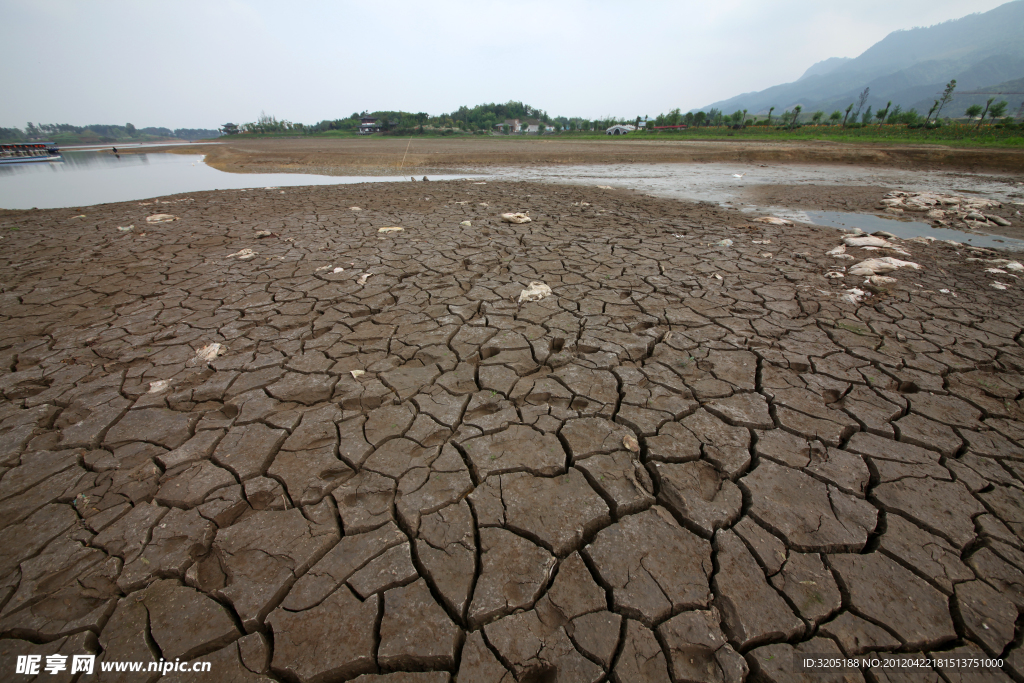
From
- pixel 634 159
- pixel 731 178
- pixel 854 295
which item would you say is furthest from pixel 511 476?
pixel 634 159

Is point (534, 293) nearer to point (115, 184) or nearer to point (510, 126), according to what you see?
point (115, 184)

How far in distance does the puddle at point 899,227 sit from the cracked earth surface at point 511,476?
2404mm

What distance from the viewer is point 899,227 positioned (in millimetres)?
5980

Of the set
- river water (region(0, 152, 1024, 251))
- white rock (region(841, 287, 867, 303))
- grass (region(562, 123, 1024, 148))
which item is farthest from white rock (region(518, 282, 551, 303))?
grass (region(562, 123, 1024, 148))

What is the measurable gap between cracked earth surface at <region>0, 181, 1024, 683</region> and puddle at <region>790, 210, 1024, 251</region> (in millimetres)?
2404

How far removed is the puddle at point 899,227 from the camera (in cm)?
525

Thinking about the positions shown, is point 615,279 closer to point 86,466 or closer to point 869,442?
point 869,442

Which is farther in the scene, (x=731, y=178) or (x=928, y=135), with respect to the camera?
(x=928, y=135)

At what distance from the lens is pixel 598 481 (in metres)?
1.78

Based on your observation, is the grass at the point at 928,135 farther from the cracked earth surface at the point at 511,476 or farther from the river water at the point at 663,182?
the cracked earth surface at the point at 511,476

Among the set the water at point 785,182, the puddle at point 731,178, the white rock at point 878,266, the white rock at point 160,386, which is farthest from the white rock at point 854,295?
the white rock at point 160,386

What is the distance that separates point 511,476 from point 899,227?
7778 millimetres

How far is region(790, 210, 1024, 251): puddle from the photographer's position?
17.2 ft

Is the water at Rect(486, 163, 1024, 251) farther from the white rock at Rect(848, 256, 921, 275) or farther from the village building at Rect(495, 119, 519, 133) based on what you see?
the village building at Rect(495, 119, 519, 133)
